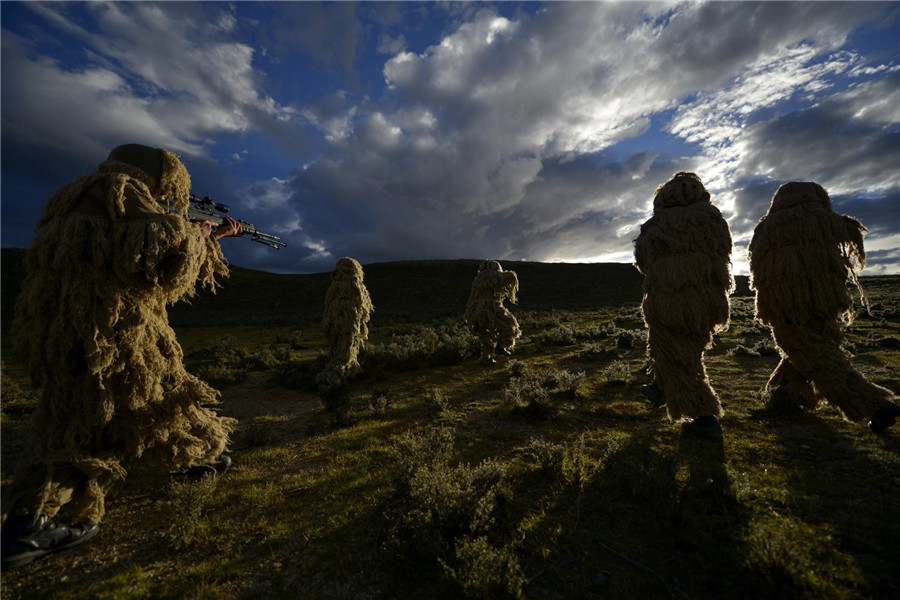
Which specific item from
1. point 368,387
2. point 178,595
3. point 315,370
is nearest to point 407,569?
point 178,595

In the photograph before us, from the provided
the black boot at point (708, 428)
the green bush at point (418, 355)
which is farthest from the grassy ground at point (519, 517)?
the green bush at point (418, 355)

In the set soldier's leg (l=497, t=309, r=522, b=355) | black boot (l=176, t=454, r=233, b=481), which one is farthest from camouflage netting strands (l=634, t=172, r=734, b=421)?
soldier's leg (l=497, t=309, r=522, b=355)

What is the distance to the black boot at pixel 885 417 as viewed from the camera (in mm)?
4441

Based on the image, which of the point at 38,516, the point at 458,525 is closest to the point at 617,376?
the point at 458,525

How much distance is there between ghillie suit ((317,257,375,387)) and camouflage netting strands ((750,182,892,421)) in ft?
29.0

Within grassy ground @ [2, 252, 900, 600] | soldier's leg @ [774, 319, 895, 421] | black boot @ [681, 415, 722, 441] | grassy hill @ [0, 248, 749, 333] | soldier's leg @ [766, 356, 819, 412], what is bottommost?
grassy ground @ [2, 252, 900, 600]

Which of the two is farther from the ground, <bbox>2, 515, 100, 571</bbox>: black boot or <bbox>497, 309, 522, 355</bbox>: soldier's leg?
<bbox>497, 309, 522, 355</bbox>: soldier's leg

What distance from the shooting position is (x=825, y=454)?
4.42 metres

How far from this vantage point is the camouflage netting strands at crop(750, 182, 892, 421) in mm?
4824

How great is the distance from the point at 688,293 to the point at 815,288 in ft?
5.57

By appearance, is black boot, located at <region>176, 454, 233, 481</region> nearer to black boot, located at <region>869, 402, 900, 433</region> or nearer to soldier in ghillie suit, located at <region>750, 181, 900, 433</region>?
soldier in ghillie suit, located at <region>750, 181, 900, 433</region>

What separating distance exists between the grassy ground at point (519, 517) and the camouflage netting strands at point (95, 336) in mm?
475

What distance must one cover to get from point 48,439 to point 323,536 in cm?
266

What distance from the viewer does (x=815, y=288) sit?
16.2ft
